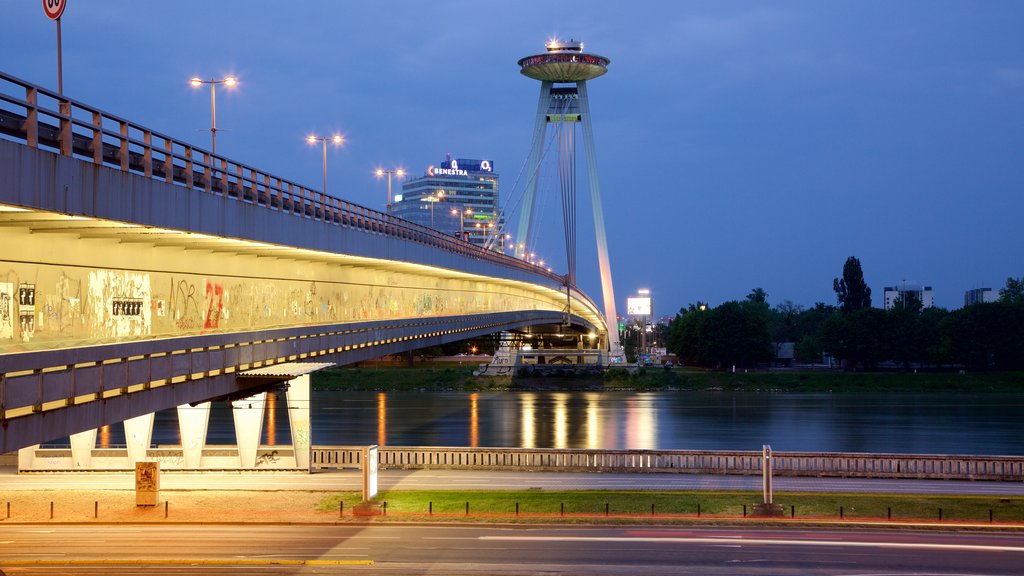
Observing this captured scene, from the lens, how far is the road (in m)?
23.6

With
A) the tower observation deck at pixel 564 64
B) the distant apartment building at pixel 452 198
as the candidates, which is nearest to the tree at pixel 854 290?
the distant apartment building at pixel 452 198

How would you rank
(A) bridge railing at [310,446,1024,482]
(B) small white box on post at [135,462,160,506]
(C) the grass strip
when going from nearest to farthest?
(C) the grass strip < (B) small white box on post at [135,462,160,506] < (A) bridge railing at [310,446,1024,482]

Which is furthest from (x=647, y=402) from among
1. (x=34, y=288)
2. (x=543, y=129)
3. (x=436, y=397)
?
(x=34, y=288)

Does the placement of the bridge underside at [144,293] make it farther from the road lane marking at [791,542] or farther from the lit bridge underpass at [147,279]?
the road lane marking at [791,542]

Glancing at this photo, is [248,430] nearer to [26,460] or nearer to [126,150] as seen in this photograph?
[26,460]

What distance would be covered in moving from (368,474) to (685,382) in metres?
74.7

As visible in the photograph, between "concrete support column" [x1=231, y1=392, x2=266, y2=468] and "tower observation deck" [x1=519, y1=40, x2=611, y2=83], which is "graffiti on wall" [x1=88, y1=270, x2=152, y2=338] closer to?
"concrete support column" [x1=231, y1=392, x2=266, y2=468]

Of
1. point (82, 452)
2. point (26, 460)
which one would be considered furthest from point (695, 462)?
point (26, 460)

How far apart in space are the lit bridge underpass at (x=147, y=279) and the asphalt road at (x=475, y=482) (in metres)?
4.55

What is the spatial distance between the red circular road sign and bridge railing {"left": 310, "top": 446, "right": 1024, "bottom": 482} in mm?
25548

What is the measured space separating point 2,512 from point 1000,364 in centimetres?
10422

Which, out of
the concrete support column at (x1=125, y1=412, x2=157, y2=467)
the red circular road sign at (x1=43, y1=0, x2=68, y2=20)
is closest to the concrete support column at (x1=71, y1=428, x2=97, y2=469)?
the concrete support column at (x1=125, y1=412, x2=157, y2=467)

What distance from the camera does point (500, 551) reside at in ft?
84.3

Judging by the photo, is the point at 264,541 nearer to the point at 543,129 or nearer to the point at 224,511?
the point at 224,511
